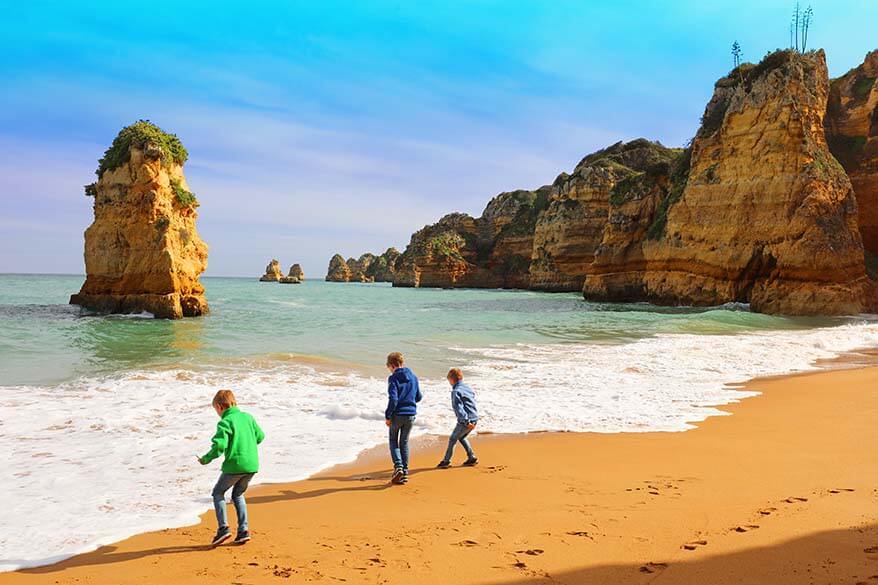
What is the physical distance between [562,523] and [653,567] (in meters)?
0.98

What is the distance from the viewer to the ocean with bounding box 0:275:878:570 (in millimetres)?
5629

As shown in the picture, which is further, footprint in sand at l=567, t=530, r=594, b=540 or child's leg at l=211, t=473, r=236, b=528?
child's leg at l=211, t=473, r=236, b=528

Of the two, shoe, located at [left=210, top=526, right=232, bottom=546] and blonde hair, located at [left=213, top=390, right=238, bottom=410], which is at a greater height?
blonde hair, located at [left=213, top=390, right=238, bottom=410]

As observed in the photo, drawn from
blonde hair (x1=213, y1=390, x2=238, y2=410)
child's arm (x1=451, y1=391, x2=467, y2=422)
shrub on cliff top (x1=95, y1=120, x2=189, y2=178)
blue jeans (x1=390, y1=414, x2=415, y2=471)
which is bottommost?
blue jeans (x1=390, y1=414, x2=415, y2=471)

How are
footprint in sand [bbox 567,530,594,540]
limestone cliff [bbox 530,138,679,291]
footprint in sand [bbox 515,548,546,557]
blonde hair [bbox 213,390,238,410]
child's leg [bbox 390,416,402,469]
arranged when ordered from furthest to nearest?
limestone cliff [bbox 530,138,679,291] → child's leg [bbox 390,416,402,469] → blonde hair [bbox 213,390,238,410] → footprint in sand [bbox 567,530,594,540] → footprint in sand [bbox 515,548,546,557]

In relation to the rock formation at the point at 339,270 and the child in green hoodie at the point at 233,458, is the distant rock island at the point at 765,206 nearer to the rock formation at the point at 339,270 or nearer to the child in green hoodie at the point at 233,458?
the child in green hoodie at the point at 233,458

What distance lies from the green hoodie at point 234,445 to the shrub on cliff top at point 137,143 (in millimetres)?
27747

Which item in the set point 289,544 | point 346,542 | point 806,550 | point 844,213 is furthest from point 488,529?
point 844,213

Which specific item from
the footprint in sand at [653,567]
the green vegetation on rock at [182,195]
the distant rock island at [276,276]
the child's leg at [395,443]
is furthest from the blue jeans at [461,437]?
the distant rock island at [276,276]

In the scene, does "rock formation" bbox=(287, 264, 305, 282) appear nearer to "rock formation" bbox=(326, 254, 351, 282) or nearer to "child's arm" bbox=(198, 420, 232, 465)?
"rock formation" bbox=(326, 254, 351, 282)

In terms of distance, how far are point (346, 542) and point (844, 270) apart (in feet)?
113

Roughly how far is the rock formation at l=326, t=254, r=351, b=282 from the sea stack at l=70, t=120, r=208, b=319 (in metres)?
146

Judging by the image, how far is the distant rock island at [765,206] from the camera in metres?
30.5

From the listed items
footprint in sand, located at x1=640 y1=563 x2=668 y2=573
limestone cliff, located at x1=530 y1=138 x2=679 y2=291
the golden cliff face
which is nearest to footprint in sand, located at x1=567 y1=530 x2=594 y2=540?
footprint in sand, located at x1=640 y1=563 x2=668 y2=573
